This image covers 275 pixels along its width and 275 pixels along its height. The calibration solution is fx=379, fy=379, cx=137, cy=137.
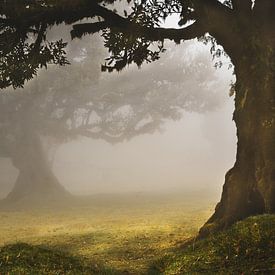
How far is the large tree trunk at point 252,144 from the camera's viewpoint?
32.4 feet

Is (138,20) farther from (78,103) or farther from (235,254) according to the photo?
(78,103)

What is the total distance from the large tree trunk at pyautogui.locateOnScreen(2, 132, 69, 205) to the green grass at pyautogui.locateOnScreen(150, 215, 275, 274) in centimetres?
3028

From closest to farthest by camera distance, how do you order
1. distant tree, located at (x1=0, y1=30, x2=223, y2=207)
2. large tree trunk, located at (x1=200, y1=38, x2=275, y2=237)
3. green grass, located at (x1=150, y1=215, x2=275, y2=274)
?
green grass, located at (x1=150, y1=215, x2=275, y2=274)
large tree trunk, located at (x1=200, y1=38, x2=275, y2=237)
distant tree, located at (x1=0, y1=30, x2=223, y2=207)

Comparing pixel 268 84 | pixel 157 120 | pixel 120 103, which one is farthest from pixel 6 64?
pixel 157 120

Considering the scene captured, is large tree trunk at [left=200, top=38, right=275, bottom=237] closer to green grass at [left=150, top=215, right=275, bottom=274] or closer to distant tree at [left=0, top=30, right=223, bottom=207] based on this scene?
green grass at [left=150, top=215, right=275, bottom=274]

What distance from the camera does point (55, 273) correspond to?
569 cm

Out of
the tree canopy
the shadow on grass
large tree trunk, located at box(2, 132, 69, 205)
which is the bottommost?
the shadow on grass

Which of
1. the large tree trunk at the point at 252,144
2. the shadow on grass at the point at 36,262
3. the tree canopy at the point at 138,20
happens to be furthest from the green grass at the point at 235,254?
the tree canopy at the point at 138,20

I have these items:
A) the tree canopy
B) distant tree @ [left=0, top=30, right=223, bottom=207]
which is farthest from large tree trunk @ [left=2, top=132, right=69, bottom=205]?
the tree canopy

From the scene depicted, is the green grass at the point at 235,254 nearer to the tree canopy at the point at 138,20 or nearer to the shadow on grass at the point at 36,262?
the shadow on grass at the point at 36,262

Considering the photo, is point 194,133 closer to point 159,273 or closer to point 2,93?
point 2,93

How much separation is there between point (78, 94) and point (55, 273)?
113ft

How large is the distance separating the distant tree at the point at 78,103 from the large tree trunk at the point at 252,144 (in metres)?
24.7

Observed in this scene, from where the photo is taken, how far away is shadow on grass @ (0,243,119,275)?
18.4 ft
